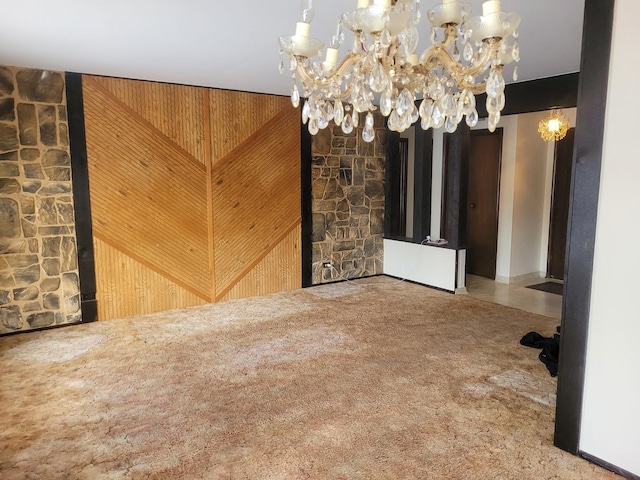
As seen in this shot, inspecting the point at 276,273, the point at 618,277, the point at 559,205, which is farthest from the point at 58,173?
the point at 559,205

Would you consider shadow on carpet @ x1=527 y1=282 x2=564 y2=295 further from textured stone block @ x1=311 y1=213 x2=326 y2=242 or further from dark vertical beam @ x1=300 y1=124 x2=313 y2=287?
dark vertical beam @ x1=300 y1=124 x2=313 y2=287

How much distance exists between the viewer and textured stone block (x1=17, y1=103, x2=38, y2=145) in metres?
3.95

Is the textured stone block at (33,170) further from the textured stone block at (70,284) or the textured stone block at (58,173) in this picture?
the textured stone block at (70,284)

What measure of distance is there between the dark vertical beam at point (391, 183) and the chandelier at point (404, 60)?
3826 mm

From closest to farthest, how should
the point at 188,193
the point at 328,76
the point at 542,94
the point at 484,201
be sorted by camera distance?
1. the point at 328,76
2. the point at 542,94
3. the point at 188,193
4. the point at 484,201

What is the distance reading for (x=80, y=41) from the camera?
3.22m

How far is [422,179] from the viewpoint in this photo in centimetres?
592

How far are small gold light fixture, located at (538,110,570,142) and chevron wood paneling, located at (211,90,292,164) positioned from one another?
3.22 meters

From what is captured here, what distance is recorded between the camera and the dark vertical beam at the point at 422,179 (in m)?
Answer: 5.86

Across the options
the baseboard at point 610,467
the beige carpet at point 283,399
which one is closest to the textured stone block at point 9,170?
the beige carpet at point 283,399

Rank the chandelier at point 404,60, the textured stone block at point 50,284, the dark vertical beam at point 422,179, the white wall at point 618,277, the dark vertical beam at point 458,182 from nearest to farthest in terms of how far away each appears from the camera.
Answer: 1. the chandelier at point 404,60
2. the white wall at point 618,277
3. the textured stone block at point 50,284
4. the dark vertical beam at point 458,182
5. the dark vertical beam at point 422,179

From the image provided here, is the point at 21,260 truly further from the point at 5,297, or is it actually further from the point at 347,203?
the point at 347,203

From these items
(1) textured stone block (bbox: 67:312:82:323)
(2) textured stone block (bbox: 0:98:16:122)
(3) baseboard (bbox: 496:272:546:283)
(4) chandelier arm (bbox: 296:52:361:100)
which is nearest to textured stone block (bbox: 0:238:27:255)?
(1) textured stone block (bbox: 67:312:82:323)

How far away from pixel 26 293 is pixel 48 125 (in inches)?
59.7
